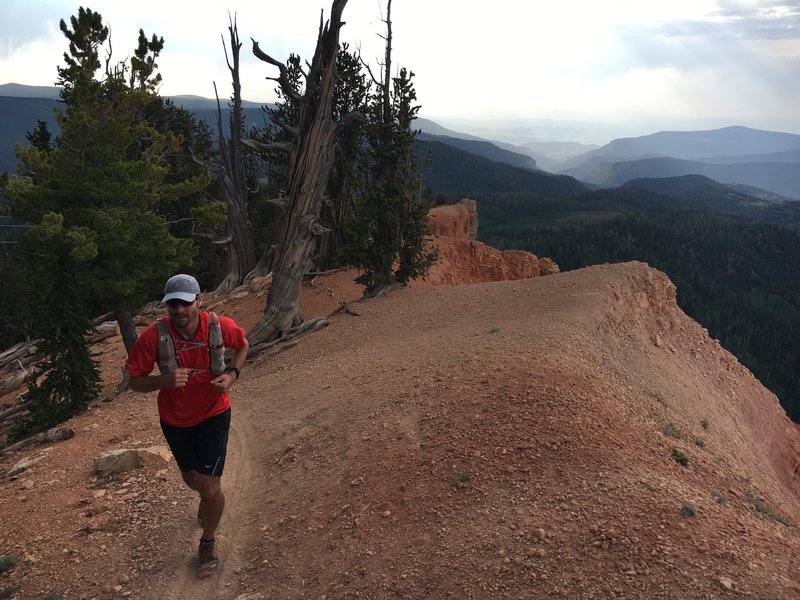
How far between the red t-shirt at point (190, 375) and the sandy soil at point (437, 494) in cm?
164

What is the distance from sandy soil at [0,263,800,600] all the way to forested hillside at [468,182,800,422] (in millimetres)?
78570

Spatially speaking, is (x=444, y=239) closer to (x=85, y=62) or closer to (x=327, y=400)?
(x=85, y=62)

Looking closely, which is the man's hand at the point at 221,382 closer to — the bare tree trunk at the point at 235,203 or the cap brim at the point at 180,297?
the cap brim at the point at 180,297

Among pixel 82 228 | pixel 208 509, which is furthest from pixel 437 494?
pixel 82 228

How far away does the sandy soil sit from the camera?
428 cm

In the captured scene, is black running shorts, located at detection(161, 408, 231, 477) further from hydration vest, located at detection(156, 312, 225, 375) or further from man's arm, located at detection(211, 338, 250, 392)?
hydration vest, located at detection(156, 312, 225, 375)

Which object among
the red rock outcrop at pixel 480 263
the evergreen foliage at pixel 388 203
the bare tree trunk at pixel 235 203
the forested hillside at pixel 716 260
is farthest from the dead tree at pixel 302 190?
the forested hillside at pixel 716 260

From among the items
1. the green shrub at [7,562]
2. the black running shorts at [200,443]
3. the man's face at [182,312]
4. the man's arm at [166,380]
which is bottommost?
the green shrub at [7,562]

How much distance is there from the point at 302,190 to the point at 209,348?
32.9 ft

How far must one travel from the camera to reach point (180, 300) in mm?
4062

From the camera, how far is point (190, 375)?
13.9 ft

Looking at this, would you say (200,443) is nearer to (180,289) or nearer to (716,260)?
(180,289)

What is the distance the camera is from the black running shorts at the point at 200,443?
4.34 meters

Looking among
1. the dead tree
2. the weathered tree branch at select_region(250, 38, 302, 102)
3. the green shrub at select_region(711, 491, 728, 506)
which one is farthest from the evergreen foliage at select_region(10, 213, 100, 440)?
the green shrub at select_region(711, 491, 728, 506)
